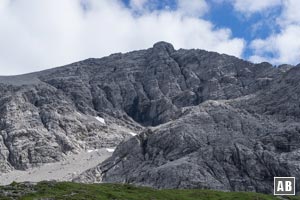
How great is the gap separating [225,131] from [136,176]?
→ 128 feet

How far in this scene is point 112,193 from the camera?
92250mm

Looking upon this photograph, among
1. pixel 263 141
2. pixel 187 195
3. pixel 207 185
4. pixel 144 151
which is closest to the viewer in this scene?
pixel 187 195

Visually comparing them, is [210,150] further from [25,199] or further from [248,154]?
[25,199]

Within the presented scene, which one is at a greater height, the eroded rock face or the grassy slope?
the eroded rock face

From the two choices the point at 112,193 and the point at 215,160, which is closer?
the point at 112,193

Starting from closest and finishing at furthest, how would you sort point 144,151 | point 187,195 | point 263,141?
1. point 187,195
2. point 263,141
3. point 144,151

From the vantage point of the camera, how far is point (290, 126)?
194 meters

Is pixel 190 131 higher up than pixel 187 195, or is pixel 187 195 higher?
pixel 190 131

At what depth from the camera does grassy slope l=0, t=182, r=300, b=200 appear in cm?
8538

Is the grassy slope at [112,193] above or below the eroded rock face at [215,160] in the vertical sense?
below

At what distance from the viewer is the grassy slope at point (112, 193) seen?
85375mm

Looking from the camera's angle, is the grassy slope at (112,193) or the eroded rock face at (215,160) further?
the eroded rock face at (215,160)

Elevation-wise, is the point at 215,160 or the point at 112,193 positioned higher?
the point at 215,160

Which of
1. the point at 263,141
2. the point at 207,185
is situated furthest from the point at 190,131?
the point at 207,185
